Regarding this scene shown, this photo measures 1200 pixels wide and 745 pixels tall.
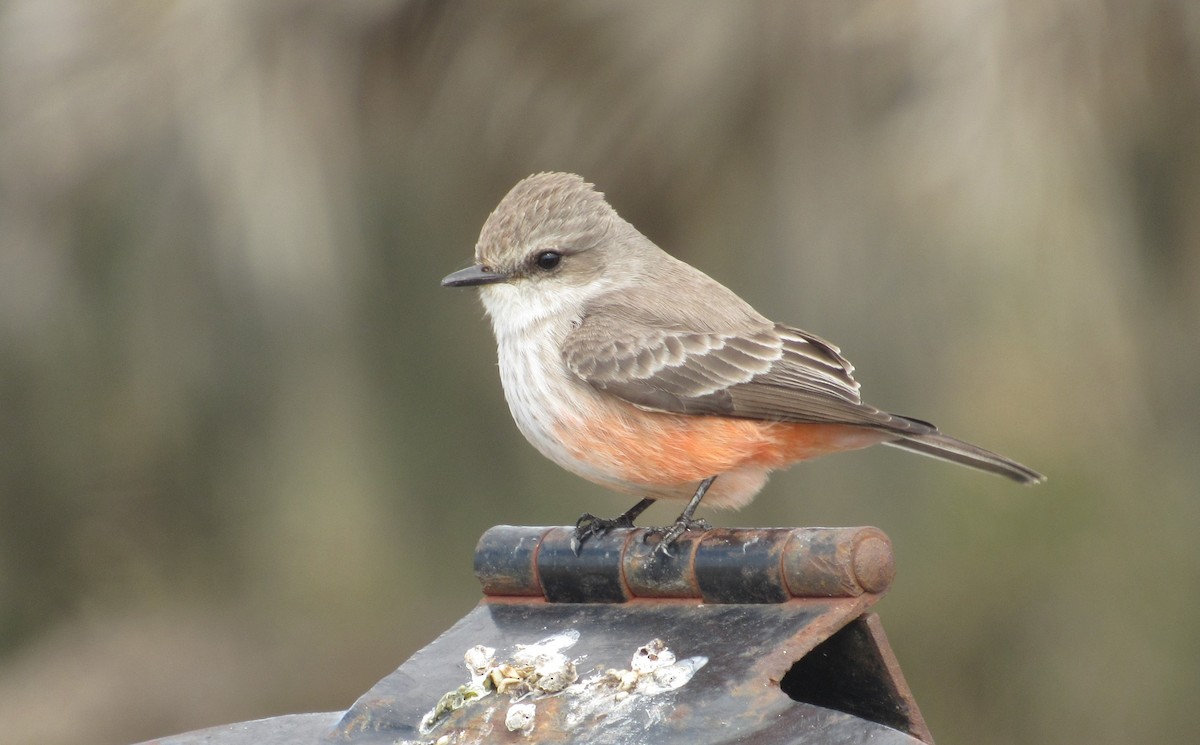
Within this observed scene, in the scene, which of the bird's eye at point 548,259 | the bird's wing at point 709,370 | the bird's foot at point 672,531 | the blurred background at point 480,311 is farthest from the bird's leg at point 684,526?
the blurred background at point 480,311

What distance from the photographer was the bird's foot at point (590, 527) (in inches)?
152

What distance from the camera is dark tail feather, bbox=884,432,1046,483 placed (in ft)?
15.8

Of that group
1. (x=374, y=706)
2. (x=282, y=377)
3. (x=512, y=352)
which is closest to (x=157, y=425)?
(x=282, y=377)

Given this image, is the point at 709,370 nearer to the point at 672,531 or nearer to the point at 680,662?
the point at 672,531

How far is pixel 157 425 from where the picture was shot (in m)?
10.5

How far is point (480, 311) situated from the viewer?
30.2ft

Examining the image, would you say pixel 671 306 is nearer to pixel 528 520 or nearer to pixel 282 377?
pixel 528 520

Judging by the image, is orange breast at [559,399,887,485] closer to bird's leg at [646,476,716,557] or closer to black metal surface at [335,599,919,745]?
bird's leg at [646,476,716,557]

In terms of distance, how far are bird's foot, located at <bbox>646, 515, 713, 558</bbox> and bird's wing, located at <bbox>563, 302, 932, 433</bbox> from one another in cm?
53

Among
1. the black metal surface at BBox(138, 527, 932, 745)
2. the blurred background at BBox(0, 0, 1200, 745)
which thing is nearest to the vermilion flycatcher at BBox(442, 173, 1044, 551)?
the black metal surface at BBox(138, 527, 932, 745)

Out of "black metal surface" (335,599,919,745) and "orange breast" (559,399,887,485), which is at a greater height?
"orange breast" (559,399,887,485)

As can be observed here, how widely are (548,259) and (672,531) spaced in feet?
5.19

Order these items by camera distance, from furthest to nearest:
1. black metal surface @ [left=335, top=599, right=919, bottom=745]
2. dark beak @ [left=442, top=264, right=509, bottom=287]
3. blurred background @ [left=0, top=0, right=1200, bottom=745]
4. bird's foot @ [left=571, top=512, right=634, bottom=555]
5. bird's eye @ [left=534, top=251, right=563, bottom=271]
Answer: blurred background @ [left=0, top=0, right=1200, bottom=745]
bird's eye @ [left=534, top=251, right=563, bottom=271]
dark beak @ [left=442, top=264, right=509, bottom=287]
bird's foot @ [left=571, top=512, right=634, bottom=555]
black metal surface @ [left=335, top=599, right=919, bottom=745]

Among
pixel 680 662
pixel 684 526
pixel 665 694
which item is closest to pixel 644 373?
pixel 684 526
